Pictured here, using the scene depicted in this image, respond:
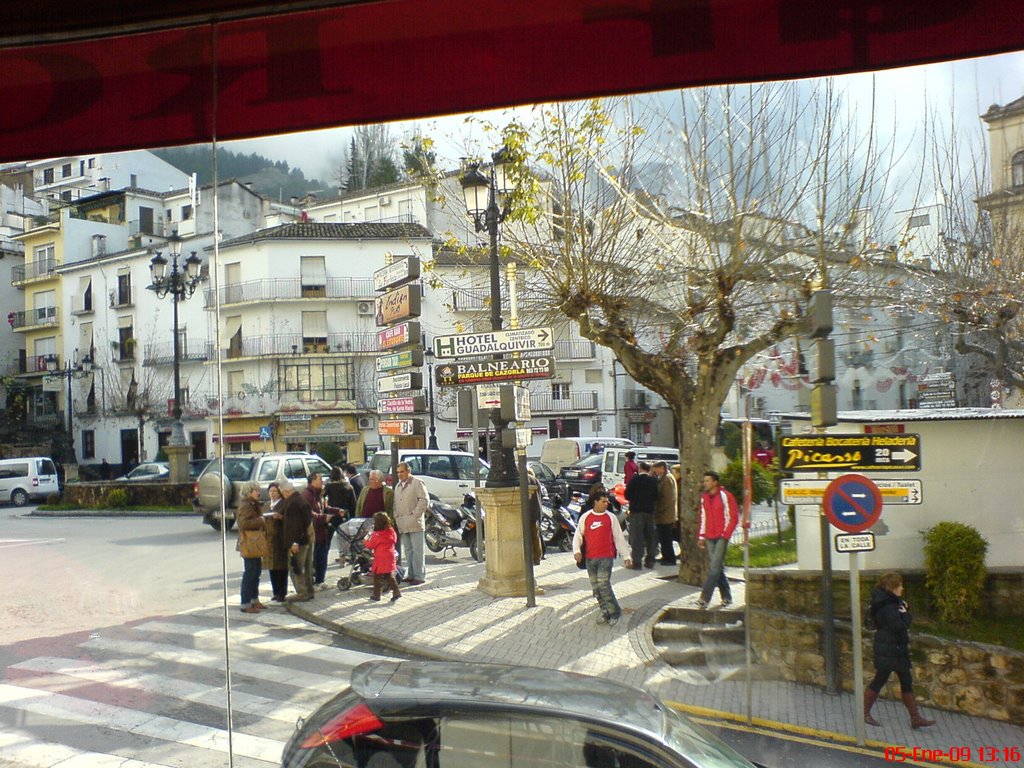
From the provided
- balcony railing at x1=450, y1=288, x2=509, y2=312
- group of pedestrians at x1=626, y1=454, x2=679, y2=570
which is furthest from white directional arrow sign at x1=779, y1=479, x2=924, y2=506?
balcony railing at x1=450, y1=288, x2=509, y2=312

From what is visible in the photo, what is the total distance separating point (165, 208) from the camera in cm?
236

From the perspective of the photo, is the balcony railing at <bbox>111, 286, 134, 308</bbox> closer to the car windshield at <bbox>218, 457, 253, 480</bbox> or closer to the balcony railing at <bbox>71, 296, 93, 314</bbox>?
the balcony railing at <bbox>71, 296, 93, 314</bbox>

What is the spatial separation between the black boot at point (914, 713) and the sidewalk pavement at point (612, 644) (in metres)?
0.04

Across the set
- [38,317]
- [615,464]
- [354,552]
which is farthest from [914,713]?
[615,464]

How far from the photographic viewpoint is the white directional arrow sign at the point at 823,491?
4812mm

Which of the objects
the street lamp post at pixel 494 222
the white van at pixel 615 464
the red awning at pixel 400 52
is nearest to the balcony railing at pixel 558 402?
the street lamp post at pixel 494 222

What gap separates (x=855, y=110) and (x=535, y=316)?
5497 millimetres

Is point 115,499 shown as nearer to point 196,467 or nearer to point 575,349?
point 196,467

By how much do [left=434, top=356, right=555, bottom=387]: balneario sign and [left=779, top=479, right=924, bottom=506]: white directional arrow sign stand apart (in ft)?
9.61

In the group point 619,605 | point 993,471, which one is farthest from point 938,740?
point 619,605

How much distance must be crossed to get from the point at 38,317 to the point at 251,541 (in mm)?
2017

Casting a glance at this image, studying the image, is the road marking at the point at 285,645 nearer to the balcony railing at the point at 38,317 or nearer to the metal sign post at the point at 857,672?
the balcony railing at the point at 38,317

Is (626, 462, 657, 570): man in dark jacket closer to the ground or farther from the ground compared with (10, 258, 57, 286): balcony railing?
closer to the ground

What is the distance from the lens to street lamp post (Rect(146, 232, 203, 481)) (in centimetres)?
232
